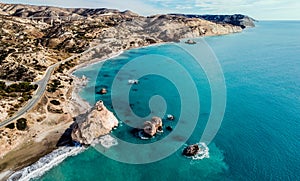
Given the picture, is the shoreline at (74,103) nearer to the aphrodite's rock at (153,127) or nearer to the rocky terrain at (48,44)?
the rocky terrain at (48,44)

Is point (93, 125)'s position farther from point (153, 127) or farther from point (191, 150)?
point (191, 150)

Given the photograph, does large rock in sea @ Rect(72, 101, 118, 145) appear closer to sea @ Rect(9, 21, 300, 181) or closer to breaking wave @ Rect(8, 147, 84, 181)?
sea @ Rect(9, 21, 300, 181)

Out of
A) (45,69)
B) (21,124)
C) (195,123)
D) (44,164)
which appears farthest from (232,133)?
(45,69)

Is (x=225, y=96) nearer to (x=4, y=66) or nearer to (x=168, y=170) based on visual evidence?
(x=168, y=170)

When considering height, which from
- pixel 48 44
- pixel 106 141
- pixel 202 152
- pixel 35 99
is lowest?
pixel 202 152

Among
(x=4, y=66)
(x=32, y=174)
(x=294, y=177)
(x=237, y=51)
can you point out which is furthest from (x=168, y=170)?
(x=237, y=51)

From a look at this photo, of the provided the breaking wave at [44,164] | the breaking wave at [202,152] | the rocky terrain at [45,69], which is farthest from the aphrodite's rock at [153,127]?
the breaking wave at [44,164]

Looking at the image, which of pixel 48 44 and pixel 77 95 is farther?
pixel 48 44
